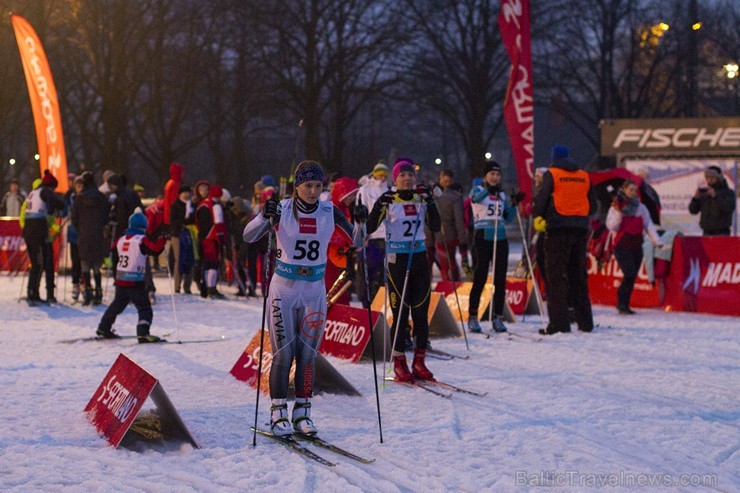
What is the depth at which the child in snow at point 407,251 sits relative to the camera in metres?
8.50

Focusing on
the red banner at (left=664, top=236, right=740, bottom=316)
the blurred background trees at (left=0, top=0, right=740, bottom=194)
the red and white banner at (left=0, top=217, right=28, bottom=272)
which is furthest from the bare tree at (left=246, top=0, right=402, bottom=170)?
the red banner at (left=664, top=236, right=740, bottom=316)

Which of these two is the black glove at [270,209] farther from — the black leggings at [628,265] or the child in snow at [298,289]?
the black leggings at [628,265]

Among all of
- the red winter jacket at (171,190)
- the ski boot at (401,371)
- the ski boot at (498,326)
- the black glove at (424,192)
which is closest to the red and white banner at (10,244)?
the red winter jacket at (171,190)

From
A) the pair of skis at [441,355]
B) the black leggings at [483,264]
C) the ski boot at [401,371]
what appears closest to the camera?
the ski boot at [401,371]

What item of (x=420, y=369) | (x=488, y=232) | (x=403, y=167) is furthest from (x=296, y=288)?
(x=488, y=232)

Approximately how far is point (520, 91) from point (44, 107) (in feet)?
31.5

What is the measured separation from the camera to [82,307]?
591 inches

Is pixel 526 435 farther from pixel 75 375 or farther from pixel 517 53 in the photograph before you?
pixel 517 53

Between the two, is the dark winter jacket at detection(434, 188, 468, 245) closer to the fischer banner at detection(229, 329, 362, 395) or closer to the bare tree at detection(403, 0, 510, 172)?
the fischer banner at detection(229, 329, 362, 395)

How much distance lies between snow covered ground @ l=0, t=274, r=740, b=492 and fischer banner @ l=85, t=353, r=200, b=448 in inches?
5.3

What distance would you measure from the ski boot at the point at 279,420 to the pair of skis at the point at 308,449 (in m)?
0.03

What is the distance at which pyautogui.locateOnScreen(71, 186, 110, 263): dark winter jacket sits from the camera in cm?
1491

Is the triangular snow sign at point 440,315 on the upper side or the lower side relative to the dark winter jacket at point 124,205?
lower

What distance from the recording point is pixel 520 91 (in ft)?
51.7
